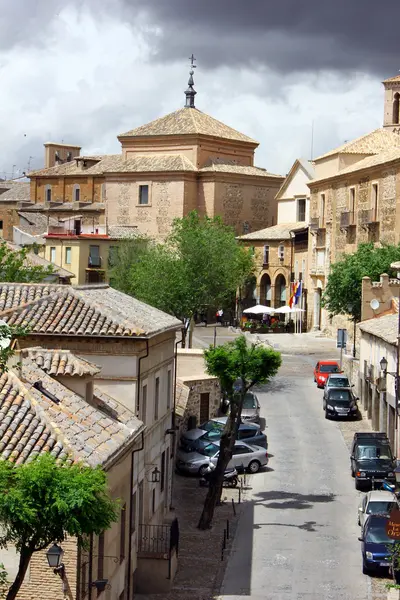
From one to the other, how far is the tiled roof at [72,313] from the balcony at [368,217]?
129ft

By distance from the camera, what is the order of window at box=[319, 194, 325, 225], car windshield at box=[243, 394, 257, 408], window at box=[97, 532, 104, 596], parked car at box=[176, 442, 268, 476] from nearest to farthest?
window at box=[97, 532, 104, 596] → parked car at box=[176, 442, 268, 476] → car windshield at box=[243, 394, 257, 408] → window at box=[319, 194, 325, 225]

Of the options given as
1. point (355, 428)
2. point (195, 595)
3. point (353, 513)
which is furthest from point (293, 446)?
point (195, 595)

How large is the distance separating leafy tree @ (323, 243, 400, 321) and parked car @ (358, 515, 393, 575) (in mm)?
31052

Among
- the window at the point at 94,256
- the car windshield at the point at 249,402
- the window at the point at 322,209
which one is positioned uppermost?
the window at the point at 322,209

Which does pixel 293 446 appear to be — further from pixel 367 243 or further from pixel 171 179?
pixel 171 179

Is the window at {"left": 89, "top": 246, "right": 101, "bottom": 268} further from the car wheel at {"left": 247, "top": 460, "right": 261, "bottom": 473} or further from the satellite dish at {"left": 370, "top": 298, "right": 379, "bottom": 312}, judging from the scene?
the car wheel at {"left": 247, "top": 460, "right": 261, "bottom": 473}

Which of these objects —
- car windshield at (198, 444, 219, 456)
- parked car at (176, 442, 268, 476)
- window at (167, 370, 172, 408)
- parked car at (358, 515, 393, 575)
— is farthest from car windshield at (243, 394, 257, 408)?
parked car at (358, 515, 393, 575)

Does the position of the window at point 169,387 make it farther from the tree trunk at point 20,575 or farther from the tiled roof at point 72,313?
the tree trunk at point 20,575

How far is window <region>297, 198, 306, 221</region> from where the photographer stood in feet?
287

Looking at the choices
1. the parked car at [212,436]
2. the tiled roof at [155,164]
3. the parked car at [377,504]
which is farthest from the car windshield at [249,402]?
the tiled roof at [155,164]

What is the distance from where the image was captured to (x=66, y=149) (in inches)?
5089

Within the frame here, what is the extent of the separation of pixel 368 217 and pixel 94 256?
20.6m

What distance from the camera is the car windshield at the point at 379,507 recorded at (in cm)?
2923

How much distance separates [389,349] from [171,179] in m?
47.3
